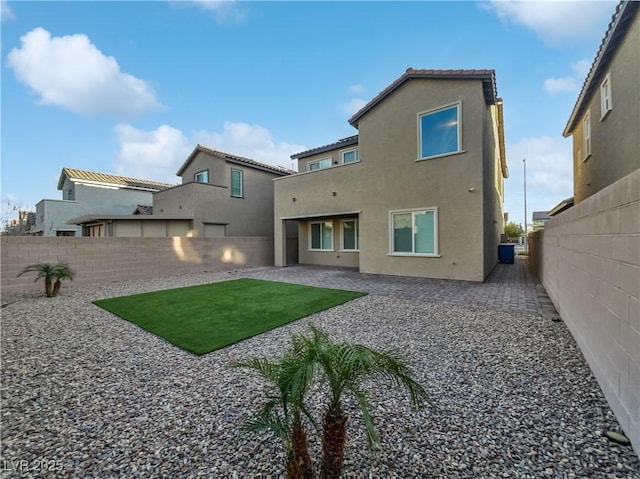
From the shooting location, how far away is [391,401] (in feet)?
10.1

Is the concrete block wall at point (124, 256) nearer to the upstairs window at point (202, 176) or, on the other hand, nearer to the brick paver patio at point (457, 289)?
the brick paver patio at point (457, 289)

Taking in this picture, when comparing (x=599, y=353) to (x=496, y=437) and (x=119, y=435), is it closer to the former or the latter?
(x=496, y=437)

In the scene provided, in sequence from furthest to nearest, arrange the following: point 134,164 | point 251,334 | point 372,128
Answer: point 134,164 → point 372,128 → point 251,334

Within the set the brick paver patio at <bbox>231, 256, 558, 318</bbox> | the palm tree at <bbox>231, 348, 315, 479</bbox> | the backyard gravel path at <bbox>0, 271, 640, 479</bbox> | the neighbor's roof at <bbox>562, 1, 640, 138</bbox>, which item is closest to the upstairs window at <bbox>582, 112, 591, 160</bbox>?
the neighbor's roof at <bbox>562, 1, 640, 138</bbox>

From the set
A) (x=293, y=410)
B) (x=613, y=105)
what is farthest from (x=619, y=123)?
(x=293, y=410)

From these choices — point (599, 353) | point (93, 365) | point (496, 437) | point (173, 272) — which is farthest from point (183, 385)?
point (173, 272)

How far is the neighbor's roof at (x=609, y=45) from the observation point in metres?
7.59

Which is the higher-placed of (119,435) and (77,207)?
(77,207)

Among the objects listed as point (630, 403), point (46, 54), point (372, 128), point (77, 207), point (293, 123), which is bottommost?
point (630, 403)

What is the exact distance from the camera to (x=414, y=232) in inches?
444

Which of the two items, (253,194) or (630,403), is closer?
(630,403)

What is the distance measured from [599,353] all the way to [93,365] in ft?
22.4

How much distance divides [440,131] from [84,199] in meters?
27.6

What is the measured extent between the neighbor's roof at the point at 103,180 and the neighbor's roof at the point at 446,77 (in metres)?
23.6
